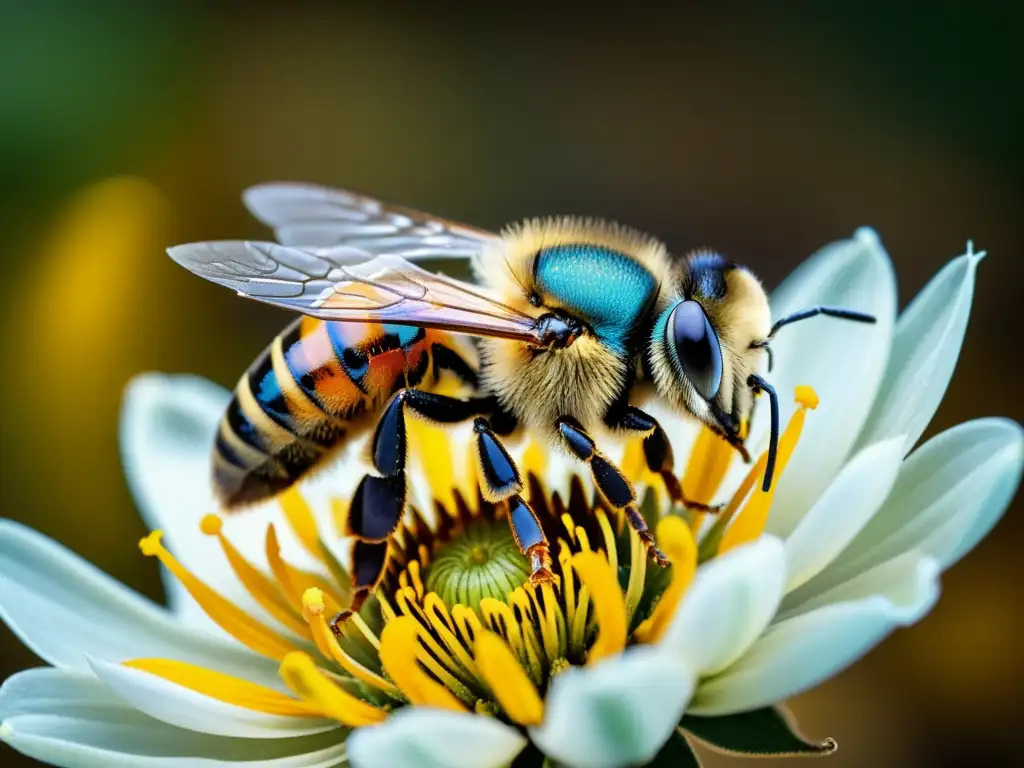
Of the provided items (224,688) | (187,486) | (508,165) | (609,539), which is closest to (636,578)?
(609,539)

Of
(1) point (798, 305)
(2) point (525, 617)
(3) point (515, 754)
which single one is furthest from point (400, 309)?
(1) point (798, 305)

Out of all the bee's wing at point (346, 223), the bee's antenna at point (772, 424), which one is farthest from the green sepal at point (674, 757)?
the bee's wing at point (346, 223)

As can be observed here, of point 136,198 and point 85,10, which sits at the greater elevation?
point 85,10

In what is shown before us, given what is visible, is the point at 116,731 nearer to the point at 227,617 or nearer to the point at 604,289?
the point at 227,617

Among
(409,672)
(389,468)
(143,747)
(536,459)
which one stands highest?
(389,468)

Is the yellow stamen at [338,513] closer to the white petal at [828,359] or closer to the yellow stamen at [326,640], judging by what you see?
the yellow stamen at [326,640]

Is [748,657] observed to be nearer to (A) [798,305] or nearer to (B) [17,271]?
(A) [798,305]
